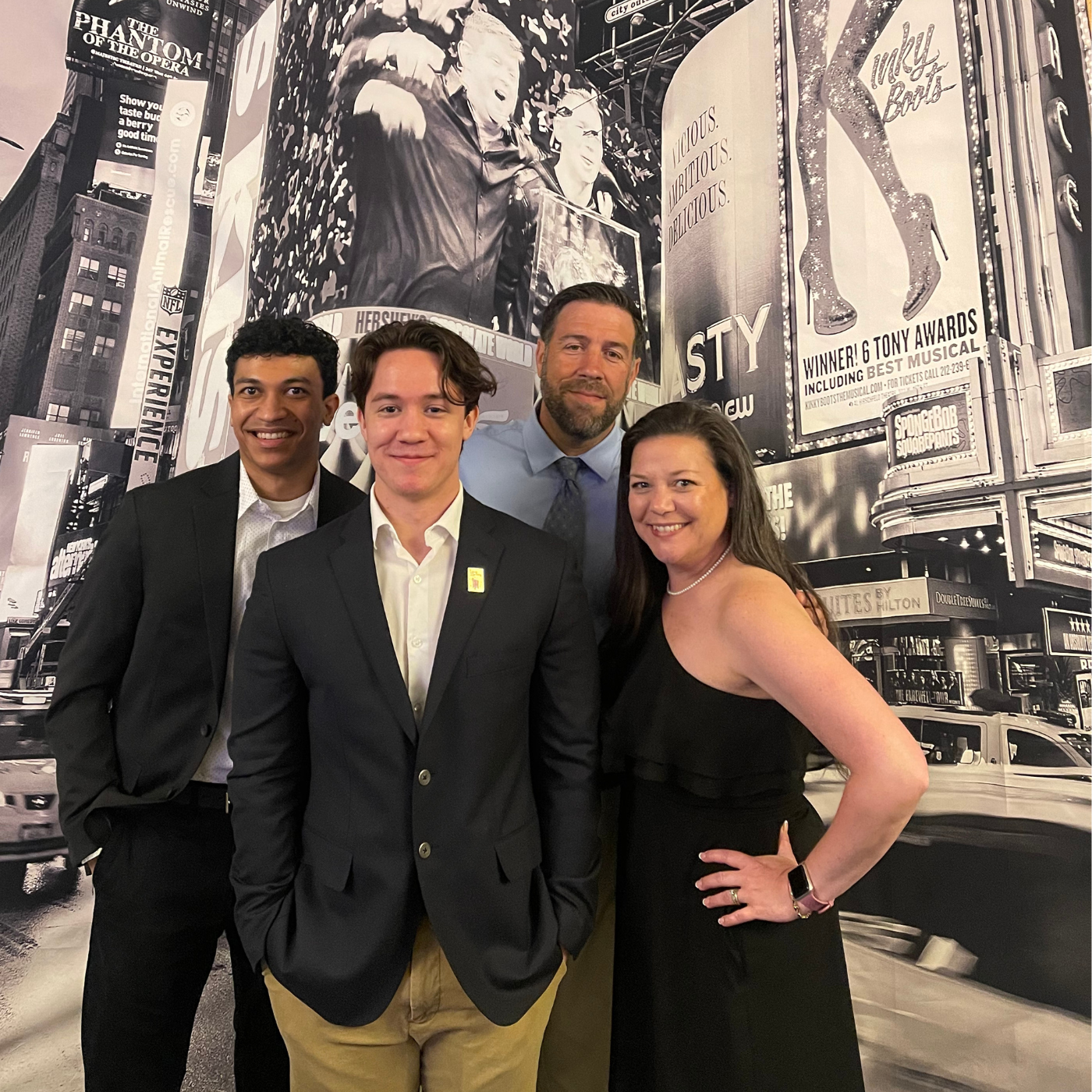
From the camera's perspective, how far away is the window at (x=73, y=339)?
249cm

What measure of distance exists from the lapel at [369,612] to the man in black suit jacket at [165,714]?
52 centimetres

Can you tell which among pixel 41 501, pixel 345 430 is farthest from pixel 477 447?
pixel 41 501

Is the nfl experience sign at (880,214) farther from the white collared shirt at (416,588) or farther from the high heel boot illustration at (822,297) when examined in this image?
the white collared shirt at (416,588)

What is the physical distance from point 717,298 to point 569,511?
1.18 m

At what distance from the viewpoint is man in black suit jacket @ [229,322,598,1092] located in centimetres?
138

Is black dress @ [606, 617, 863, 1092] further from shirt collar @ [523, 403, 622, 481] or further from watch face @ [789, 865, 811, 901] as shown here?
shirt collar @ [523, 403, 622, 481]

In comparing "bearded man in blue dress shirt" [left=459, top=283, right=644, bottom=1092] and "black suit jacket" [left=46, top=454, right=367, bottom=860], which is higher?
"bearded man in blue dress shirt" [left=459, top=283, right=644, bottom=1092]

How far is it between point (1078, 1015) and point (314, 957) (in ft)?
6.24

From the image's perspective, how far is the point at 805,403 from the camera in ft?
8.55

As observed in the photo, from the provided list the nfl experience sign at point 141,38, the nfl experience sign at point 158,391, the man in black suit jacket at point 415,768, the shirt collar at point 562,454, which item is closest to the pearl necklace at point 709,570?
the man in black suit jacket at point 415,768

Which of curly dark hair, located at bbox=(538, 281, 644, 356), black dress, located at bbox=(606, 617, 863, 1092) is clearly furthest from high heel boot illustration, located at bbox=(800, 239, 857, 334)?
black dress, located at bbox=(606, 617, 863, 1092)

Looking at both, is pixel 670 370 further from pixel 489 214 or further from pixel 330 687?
pixel 330 687

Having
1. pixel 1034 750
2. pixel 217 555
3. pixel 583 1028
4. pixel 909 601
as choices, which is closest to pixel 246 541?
pixel 217 555

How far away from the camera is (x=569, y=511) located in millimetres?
2295
